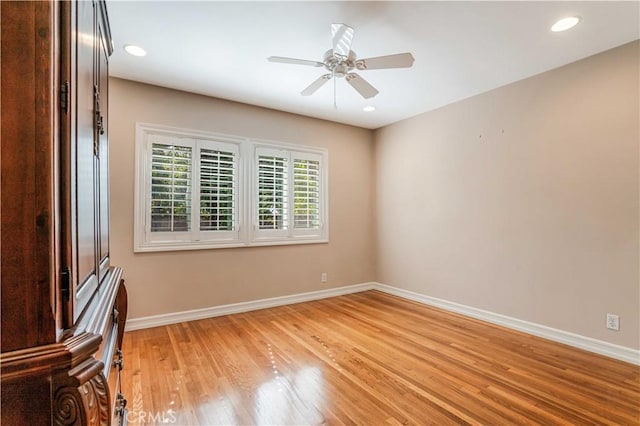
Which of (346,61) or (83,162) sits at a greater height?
(346,61)

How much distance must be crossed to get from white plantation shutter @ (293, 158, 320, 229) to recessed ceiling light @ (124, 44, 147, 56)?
228 cm

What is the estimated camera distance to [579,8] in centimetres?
221

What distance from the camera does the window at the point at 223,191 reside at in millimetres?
3514

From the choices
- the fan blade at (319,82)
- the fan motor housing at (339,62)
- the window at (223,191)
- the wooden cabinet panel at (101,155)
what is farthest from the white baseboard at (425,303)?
the fan motor housing at (339,62)

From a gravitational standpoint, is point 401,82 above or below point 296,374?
above

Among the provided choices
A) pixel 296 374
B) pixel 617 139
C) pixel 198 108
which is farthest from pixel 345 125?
pixel 296 374

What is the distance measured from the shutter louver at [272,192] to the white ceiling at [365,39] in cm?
104

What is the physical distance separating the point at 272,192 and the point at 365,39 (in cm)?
236

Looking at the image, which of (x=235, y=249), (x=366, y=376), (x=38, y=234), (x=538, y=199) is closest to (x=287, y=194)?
(x=235, y=249)

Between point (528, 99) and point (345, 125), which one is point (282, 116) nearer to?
point (345, 125)

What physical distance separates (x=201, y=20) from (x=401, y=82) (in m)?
2.14

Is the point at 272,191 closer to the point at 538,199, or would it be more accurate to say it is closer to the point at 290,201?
the point at 290,201

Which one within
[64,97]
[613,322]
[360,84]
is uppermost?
[360,84]

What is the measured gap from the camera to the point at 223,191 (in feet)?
12.9
